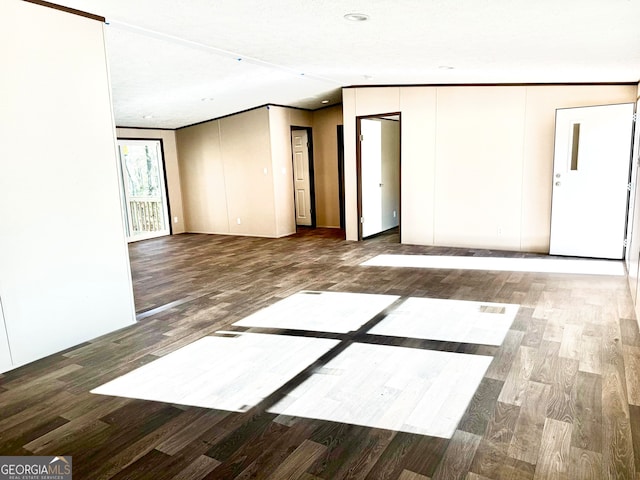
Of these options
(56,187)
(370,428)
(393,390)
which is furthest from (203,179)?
(370,428)

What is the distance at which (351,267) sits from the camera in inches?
215

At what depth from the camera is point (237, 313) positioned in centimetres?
390

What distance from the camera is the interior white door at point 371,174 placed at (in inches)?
278

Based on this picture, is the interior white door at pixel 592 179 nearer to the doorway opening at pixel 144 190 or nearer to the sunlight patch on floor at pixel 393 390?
the sunlight patch on floor at pixel 393 390

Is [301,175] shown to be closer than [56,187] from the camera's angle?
No

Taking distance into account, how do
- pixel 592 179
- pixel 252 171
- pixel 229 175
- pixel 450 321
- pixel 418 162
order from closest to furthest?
pixel 450 321 → pixel 592 179 → pixel 418 162 → pixel 252 171 → pixel 229 175

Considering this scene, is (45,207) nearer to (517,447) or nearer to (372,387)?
(372,387)

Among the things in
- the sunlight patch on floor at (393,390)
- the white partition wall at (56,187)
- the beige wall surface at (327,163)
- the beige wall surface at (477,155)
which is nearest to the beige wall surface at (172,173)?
the beige wall surface at (327,163)

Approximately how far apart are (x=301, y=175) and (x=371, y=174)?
79.0 inches

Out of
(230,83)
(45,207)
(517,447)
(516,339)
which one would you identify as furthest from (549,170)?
(45,207)

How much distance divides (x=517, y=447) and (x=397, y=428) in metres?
0.53

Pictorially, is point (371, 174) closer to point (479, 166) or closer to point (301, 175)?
point (479, 166)

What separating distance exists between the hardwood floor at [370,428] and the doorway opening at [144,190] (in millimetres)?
5279

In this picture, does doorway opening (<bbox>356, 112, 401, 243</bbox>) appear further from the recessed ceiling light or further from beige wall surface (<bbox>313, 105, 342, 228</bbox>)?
the recessed ceiling light
